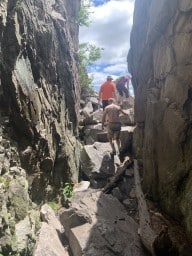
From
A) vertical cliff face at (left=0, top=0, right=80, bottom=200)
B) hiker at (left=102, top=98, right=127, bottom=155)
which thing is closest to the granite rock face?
vertical cliff face at (left=0, top=0, right=80, bottom=200)

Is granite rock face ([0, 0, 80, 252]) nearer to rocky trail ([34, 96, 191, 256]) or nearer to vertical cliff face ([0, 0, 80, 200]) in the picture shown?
vertical cliff face ([0, 0, 80, 200])

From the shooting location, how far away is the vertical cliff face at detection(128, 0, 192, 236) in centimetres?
1008

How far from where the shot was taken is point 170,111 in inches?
430

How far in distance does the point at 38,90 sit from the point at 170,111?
461 cm

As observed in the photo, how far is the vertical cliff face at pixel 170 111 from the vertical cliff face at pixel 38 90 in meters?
3.67

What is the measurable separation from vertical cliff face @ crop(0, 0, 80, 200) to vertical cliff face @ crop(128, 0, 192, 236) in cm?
367

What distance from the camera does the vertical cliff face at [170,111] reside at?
10.1 m

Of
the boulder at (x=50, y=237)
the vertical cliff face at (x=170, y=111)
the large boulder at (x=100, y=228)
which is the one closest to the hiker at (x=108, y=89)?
the vertical cliff face at (x=170, y=111)

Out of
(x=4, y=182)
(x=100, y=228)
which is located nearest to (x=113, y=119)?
(x=100, y=228)

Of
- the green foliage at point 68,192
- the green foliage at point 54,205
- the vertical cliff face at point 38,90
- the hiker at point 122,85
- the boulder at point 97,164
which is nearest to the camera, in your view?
the vertical cliff face at point 38,90

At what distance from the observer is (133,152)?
17.1m

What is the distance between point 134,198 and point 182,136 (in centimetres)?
384

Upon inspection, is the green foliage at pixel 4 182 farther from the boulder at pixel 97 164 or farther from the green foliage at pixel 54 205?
the boulder at pixel 97 164

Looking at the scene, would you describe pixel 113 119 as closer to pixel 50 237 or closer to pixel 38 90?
pixel 38 90
